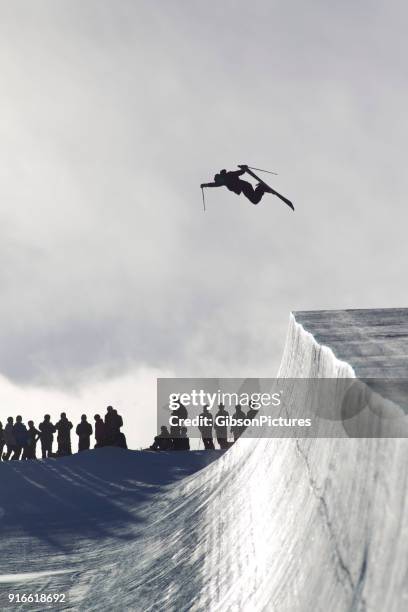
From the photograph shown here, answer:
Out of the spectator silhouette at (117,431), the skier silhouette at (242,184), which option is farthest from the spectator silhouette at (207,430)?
the skier silhouette at (242,184)

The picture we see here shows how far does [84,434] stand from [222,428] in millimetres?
3842

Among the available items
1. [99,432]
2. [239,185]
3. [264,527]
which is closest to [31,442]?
[99,432]

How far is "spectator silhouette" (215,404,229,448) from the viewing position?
19953mm

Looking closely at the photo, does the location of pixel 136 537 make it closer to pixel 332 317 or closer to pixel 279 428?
pixel 279 428

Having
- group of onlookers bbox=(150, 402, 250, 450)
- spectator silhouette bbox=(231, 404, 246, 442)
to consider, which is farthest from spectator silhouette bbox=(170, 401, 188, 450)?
spectator silhouette bbox=(231, 404, 246, 442)

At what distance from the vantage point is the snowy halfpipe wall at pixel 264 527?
11.4ft

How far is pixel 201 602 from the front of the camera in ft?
19.6

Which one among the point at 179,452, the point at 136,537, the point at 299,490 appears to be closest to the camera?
the point at 299,490

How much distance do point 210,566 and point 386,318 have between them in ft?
9.15

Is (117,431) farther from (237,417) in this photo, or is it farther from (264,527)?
(264,527)

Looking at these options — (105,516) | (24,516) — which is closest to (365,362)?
(105,516)

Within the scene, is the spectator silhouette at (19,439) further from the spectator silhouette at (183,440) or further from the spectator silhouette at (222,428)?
the spectator silhouette at (222,428)

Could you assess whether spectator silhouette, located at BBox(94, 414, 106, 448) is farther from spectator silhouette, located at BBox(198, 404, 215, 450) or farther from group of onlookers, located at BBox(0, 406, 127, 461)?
spectator silhouette, located at BBox(198, 404, 215, 450)

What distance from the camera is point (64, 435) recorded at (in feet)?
68.0
